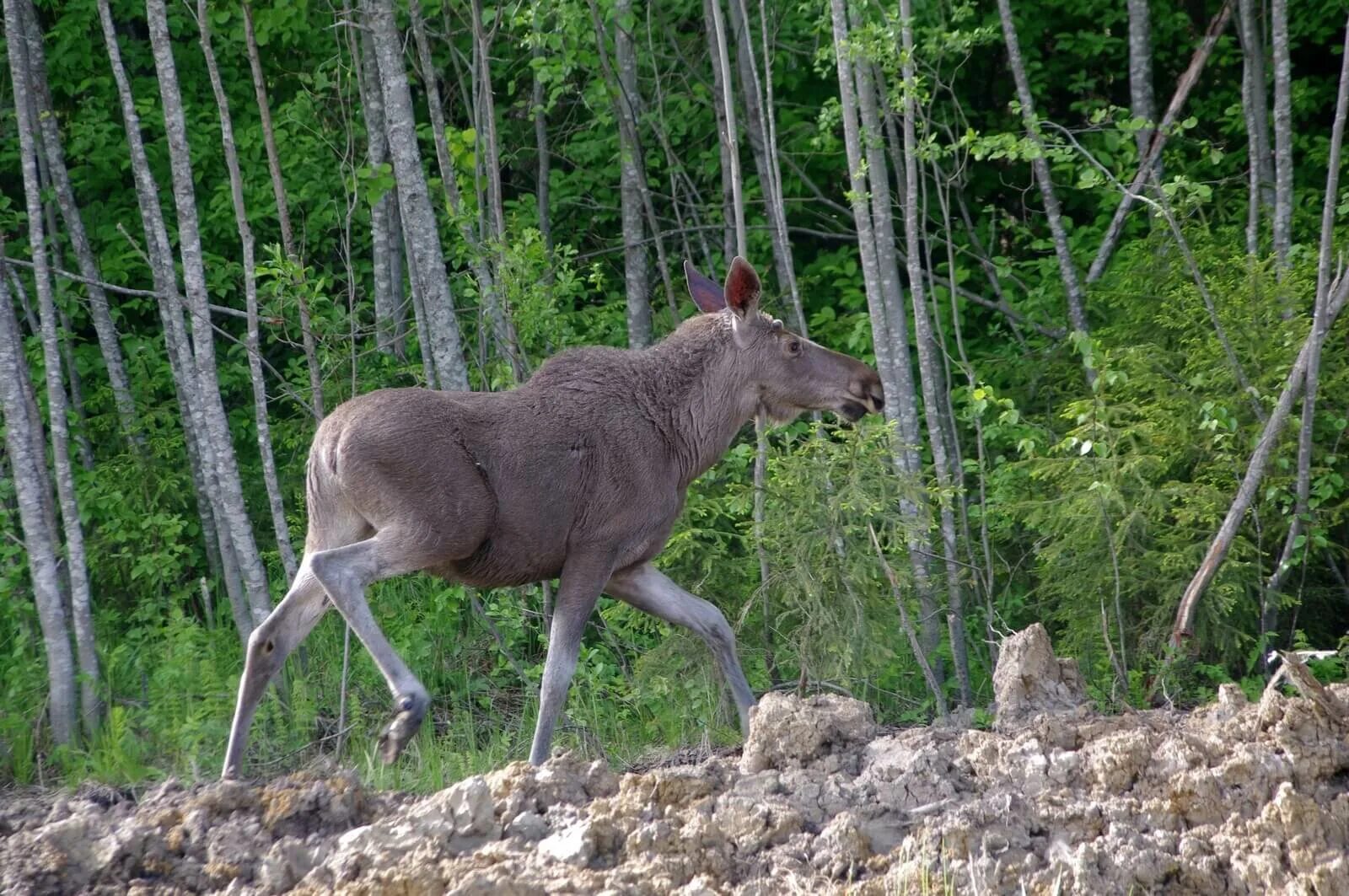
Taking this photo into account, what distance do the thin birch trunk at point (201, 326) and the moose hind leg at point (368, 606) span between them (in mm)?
2938

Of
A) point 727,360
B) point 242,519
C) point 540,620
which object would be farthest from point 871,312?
point 242,519

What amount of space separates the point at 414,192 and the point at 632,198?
3258 mm

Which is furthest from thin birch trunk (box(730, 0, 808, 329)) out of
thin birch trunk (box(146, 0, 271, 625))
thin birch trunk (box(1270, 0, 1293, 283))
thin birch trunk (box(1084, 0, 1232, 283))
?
thin birch trunk (box(146, 0, 271, 625))

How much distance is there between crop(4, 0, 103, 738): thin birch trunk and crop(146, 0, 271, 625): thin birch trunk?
3.46 feet

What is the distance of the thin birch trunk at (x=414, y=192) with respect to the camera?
9586 millimetres

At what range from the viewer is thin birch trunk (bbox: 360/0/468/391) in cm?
959

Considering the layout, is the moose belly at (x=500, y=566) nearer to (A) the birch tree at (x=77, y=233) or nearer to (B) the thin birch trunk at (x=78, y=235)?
(A) the birch tree at (x=77, y=233)

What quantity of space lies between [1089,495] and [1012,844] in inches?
181

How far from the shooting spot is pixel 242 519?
9.96 meters

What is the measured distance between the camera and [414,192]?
9664 mm

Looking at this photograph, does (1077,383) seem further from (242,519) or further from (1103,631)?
(242,519)

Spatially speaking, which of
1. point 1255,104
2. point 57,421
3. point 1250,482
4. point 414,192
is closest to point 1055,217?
point 1255,104

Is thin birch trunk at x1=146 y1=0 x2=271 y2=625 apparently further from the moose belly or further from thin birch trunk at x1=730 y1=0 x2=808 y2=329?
thin birch trunk at x1=730 y1=0 x2=808 y2=329

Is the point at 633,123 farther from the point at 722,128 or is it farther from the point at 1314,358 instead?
the point at 1314,358
